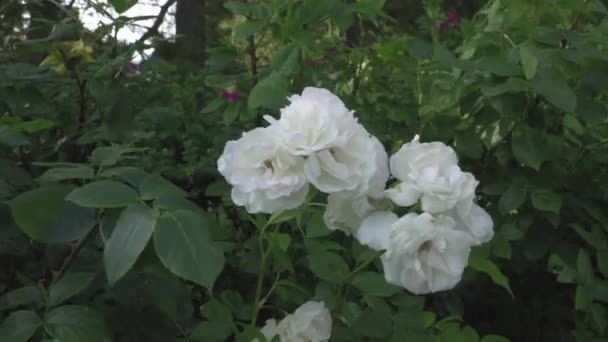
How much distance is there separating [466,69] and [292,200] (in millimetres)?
809

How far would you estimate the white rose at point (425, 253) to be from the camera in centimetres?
94

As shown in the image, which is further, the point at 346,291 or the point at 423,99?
the point at 423,99

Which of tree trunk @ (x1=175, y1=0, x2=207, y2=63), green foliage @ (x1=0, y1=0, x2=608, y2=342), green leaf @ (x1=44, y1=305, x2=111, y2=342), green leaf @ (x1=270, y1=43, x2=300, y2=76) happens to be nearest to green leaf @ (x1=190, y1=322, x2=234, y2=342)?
green foliage @ (x1=0, y1=0, x2=608, y2=342)

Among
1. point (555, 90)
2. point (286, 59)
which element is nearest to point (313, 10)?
point (286, 59)

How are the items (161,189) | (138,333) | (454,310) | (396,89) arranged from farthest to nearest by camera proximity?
(396,89), (454,310), (138,333), (161,189)

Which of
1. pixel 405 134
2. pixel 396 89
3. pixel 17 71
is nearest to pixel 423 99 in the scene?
pixel 405 134

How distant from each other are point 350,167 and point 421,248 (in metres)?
0.14

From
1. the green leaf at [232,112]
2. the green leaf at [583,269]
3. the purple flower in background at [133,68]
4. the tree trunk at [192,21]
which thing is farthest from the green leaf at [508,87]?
the tree trunk at [192,21]

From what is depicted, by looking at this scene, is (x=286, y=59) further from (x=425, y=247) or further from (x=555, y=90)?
(x=425, y=247)

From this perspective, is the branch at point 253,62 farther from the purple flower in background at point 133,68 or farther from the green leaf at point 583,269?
the green leaf at point 583,269

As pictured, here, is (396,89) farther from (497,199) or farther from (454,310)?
(454,310)

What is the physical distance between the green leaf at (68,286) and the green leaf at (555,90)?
0.99 metres

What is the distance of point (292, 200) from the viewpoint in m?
1.01

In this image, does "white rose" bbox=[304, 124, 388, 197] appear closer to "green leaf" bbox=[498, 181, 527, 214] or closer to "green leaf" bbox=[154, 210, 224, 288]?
"green leaf" bbox=[154, 210, 224, 288]
